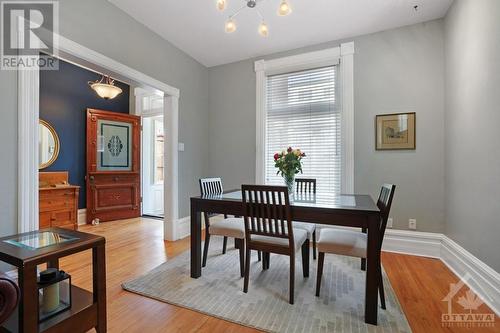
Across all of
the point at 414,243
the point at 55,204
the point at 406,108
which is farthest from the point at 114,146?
the point at 414,243

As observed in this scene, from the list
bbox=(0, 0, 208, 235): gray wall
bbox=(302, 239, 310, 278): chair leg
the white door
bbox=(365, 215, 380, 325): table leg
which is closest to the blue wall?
the white door

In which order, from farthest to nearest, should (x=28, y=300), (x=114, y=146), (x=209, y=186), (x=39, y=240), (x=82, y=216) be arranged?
(x=114, y=146) → (x=82, y=216) → (x=209, y=186) → (x=39, y=240) → (x=28, y=300)

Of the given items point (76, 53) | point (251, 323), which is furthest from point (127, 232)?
point (251, 323)

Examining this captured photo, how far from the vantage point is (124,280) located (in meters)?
2.15

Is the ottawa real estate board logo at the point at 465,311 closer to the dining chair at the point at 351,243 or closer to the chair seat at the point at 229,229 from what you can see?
the dining chair at the point at 351,243

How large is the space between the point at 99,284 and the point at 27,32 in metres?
1.98

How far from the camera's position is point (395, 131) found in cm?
289

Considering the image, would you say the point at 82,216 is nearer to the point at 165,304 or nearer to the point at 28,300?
the point at 165,304

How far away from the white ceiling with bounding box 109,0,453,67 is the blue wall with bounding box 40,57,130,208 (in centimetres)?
232

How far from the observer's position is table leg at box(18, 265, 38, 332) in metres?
1.06

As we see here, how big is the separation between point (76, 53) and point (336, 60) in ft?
9.78

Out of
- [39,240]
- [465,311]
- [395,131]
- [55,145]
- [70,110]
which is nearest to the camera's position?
[39,240]

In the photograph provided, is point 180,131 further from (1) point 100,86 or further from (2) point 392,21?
(2) point 392,21

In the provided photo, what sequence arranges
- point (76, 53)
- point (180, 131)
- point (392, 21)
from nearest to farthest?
point (76, 53)
point (392, 21)
point (180, 131)
